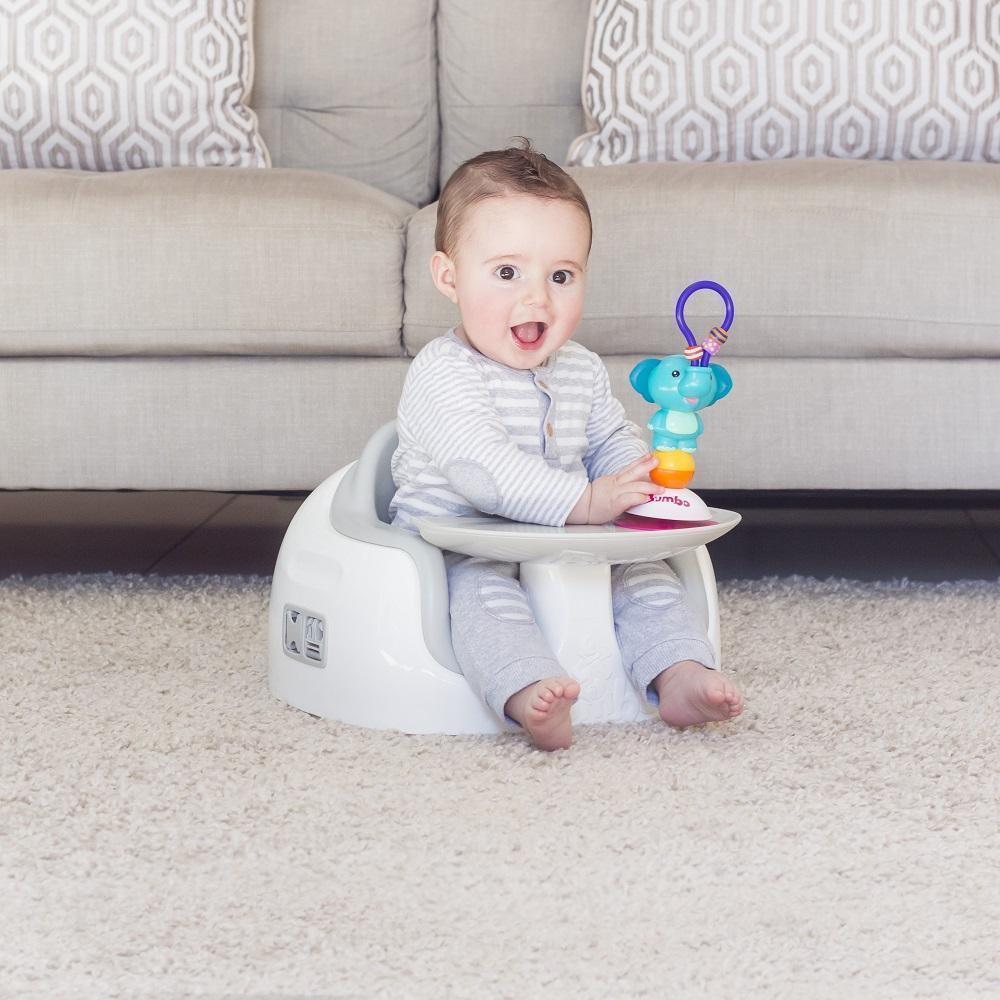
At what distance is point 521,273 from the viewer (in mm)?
1174

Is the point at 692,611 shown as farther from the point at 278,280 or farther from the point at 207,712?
the point at 278,280

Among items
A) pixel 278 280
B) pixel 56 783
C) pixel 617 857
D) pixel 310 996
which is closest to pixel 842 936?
pixel 617 857

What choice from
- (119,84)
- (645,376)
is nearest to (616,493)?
(645,376)

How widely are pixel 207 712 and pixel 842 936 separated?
0.59 meters

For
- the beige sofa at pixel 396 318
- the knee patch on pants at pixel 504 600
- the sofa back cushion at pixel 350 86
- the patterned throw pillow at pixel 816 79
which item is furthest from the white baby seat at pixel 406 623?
the sofa back cushion at pixel 350 86

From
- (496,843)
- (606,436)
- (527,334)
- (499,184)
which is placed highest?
(499,184)

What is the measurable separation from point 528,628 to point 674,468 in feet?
0.61

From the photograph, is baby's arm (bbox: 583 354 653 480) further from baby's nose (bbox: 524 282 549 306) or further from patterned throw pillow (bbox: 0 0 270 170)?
patterned throw pillow (bbox: 0 0 270 170)

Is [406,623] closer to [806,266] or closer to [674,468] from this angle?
[674,468]

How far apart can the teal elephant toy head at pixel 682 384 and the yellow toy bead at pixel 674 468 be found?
1.6 inches

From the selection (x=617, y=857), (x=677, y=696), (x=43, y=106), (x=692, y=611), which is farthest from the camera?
(x=43, y=106)

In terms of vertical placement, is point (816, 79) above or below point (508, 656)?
above

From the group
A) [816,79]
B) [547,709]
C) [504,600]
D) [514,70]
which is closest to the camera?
[547,709]

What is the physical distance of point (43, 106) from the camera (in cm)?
187
